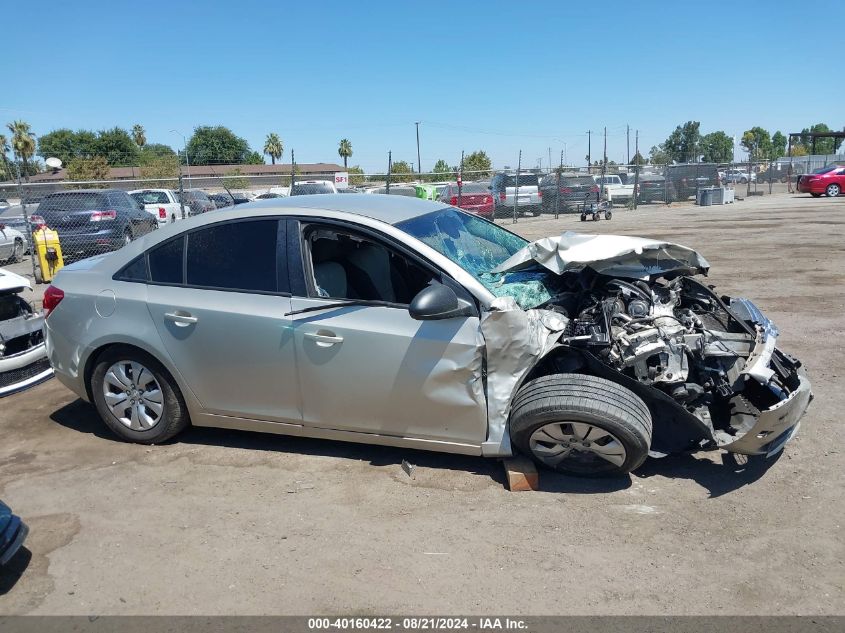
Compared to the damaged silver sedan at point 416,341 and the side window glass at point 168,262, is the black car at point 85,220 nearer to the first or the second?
the damaged silver sedan at point 416,341

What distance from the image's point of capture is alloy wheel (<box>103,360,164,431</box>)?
15.3ft

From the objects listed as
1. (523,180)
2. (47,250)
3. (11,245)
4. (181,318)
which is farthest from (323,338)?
(523,180)

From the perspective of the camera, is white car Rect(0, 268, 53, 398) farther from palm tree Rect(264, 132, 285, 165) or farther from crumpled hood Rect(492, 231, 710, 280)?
palm tree Rect(264, 132, 285, 165)

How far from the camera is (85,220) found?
14.2 m

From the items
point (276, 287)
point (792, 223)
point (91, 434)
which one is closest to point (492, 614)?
point (276, 287)

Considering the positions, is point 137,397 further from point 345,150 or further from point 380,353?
point 345,150

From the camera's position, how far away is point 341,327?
4.07 metres

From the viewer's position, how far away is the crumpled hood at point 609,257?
426 cm

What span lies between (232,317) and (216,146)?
323 feet

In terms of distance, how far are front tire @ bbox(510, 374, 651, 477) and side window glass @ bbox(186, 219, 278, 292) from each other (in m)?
1.79

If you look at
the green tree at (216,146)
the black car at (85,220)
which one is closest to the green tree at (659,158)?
the black car at (85,220)

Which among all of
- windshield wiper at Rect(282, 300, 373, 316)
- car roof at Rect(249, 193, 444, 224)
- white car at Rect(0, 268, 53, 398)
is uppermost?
car roof at Rect(249, 193, 444, 224)

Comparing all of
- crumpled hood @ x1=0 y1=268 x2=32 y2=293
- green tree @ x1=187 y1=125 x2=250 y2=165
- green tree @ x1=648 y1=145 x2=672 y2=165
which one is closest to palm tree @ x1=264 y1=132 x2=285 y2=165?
green tree @ x1=187 y1=125 x2=250 y2=165

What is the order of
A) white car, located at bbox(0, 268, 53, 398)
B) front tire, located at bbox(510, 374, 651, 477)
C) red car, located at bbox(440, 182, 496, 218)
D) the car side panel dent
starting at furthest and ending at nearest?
red car, located at bbox(440, 182, 496, 218), white car, located at bbox(0, 268, 53, 398), the car side panel dent, front tire, located at bbox(510, 374, 651, 477)
